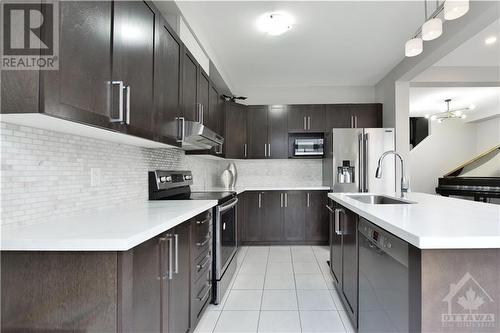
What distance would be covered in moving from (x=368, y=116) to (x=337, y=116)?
0.49 meters

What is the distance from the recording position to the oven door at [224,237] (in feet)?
7.87

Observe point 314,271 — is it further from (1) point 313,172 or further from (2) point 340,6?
(2) point 340,6

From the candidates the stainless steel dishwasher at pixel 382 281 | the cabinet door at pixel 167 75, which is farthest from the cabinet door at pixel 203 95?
the stainless steel dishwasher at pixel 382 281

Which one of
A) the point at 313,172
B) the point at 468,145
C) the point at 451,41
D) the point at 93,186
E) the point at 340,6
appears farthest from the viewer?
the point at 468,145

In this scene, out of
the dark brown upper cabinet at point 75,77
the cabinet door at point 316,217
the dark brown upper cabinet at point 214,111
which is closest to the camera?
the dark brown upper cabinet at point 75,77

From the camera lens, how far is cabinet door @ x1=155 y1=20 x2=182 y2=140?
180cm

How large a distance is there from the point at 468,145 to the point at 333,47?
23.5 ft

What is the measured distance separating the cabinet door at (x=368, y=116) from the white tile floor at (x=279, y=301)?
2.27m

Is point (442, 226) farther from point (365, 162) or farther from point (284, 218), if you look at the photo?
point (284, 218)

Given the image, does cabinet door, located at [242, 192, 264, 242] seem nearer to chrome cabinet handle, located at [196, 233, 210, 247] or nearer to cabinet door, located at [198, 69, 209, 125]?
cabinet door, located at [198, 69, 209, 125]

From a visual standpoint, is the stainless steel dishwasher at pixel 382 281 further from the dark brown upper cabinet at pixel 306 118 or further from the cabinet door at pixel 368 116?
the cabinet door at pixel 368 116

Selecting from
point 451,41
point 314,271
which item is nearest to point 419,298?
point 314,271

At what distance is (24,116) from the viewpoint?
0.97 m

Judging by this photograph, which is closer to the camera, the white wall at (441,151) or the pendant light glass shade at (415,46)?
the pendant light glass shade at (415,46)
